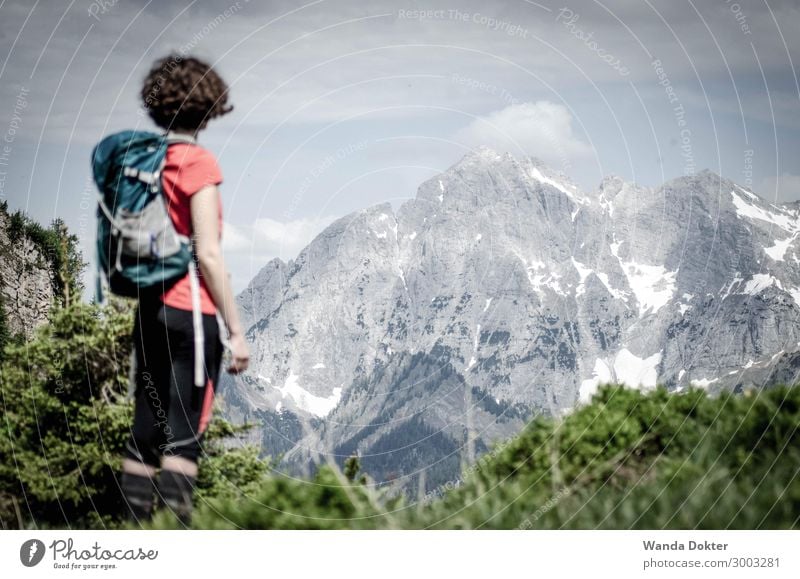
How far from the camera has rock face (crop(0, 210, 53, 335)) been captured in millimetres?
8594

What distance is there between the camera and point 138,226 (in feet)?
17.5

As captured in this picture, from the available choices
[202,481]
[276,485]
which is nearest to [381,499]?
[276,485]

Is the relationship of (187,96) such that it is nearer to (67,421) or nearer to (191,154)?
(191,154)

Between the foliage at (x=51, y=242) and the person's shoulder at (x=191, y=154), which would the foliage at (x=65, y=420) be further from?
the person's shoulder at (x=191, y=154)

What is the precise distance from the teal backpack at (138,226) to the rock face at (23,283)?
10.7ft

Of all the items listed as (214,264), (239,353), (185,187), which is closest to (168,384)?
(239,353)

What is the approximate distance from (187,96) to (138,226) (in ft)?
3.69

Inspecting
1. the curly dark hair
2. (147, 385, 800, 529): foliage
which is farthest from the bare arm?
(147, 385, 800, 529): foliage

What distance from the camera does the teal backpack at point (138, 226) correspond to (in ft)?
17.4

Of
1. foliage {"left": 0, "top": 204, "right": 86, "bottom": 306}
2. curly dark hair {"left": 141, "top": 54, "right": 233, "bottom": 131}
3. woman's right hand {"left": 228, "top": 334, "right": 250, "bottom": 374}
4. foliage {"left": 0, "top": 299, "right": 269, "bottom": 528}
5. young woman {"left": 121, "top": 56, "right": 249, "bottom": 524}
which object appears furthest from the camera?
foliage {"left": 0, "top": 204, "right": 86, "bottom": 306}

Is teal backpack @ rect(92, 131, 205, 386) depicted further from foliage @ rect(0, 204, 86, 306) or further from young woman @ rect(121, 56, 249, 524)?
foliage @ rect(0, 204, 86, 306)

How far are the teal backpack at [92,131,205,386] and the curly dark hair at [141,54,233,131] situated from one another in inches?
7.3

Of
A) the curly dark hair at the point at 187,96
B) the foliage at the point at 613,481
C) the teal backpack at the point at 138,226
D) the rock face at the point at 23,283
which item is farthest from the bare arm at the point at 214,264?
the rock face at the point at 23,283

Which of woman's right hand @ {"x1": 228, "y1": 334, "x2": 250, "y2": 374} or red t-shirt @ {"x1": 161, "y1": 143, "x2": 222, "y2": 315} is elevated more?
red t-shirt @ {"x1": 161, "y1": 143, "x2": 222, "y2": 315}
